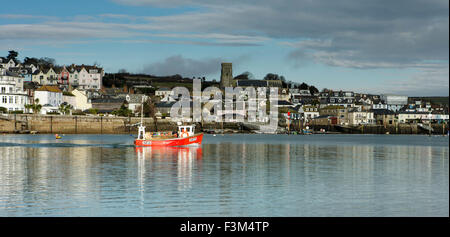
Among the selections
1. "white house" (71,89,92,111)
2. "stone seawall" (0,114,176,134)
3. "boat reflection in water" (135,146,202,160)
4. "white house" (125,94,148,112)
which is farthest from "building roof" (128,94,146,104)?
"boat reflection in water" (135,146,202,160)

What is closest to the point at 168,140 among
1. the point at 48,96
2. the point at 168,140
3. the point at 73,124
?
the point at 168,140

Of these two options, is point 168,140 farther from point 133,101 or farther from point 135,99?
point 135,99

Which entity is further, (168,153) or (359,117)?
(359,117)

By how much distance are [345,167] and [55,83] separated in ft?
449

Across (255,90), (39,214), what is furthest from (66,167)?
(255,90)

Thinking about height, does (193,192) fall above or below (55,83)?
below

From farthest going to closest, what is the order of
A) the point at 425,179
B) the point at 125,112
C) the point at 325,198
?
the point at 125,112 < the point at 425,179 < the point at 325,198

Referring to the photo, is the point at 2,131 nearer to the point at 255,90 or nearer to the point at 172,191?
the point at 172,191

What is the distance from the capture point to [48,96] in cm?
12256

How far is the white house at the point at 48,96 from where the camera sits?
121 metres

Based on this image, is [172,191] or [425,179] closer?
[172,191]

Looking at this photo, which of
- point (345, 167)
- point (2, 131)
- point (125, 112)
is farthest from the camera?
point (125, 112)

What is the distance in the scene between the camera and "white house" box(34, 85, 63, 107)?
398ft

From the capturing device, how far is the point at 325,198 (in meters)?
23.0
